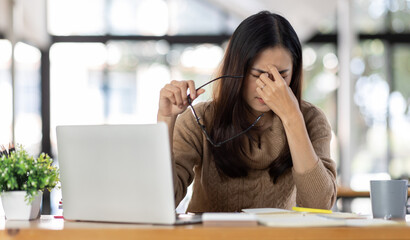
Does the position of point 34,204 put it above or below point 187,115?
below

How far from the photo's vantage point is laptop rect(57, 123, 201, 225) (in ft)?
4.40

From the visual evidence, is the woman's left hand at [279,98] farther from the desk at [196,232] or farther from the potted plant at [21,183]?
the potted plant at [21,183]

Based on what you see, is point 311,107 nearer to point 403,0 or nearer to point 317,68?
point 317,68

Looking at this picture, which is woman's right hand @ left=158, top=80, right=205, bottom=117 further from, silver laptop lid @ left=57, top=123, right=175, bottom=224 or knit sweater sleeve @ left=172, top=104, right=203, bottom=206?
silver laptop lid @ left=57, top=123, right=175, bottom=224

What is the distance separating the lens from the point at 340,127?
283 inches

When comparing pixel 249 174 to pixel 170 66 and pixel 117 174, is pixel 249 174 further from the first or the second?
pixel 170 66

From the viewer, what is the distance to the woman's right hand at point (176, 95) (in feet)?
5.65

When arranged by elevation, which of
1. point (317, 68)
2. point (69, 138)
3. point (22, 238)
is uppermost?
point (317, 68)

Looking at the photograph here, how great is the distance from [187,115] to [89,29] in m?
5.62

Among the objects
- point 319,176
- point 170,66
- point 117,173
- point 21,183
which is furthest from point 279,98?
point 170,66

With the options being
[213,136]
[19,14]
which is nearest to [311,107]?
[213,136]

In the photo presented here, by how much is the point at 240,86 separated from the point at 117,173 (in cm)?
72

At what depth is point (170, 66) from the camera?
7395 millimetres

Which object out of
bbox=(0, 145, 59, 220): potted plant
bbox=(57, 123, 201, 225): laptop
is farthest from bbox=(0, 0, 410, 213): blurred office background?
bbox=(57, 123, 201, 225): laptop
